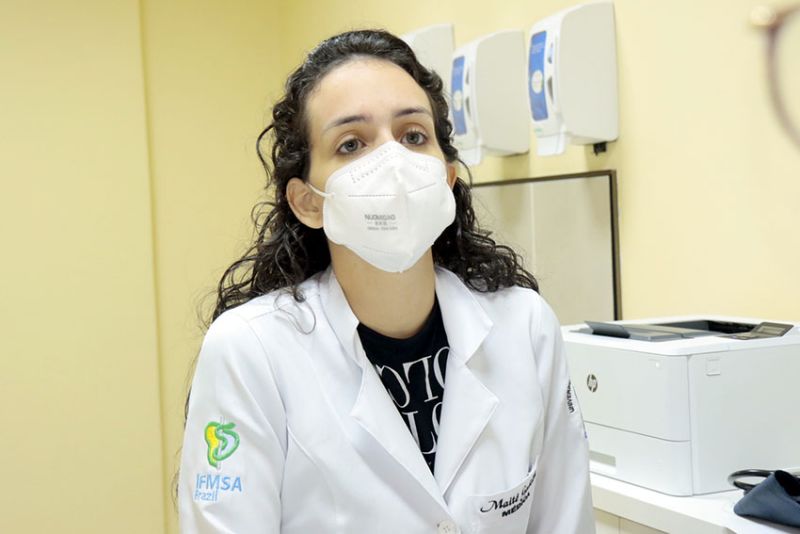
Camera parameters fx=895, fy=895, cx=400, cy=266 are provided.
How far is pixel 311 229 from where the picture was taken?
1540 millimetres

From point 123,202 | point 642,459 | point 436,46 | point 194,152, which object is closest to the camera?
point 642,459

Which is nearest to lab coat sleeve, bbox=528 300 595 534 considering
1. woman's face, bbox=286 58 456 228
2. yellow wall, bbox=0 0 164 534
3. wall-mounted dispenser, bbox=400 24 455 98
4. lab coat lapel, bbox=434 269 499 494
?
lab coat lapel, bbox=434 269 499 494

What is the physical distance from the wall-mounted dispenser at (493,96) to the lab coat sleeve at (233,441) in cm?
157

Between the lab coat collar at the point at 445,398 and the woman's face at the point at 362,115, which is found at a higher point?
the woman's face at the point at 362,115

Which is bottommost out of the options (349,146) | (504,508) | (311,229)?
(504,508)

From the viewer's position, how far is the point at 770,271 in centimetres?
203

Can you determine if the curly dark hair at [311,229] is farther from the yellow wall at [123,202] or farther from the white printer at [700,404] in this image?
the yellow wall at [123,202]

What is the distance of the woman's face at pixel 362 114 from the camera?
4.51ft

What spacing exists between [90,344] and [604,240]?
2277 mm

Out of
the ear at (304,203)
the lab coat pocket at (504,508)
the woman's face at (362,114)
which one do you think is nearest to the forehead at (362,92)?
the woman's face at (362,114)

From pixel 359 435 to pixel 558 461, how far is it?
1.09 feet

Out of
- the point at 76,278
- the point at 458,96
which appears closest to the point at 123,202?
the point at 76,278

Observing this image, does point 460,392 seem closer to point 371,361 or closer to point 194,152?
point 371,361

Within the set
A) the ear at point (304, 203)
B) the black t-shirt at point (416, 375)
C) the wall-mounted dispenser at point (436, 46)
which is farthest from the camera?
the wall-mounted dispenser at point (436, 46)
